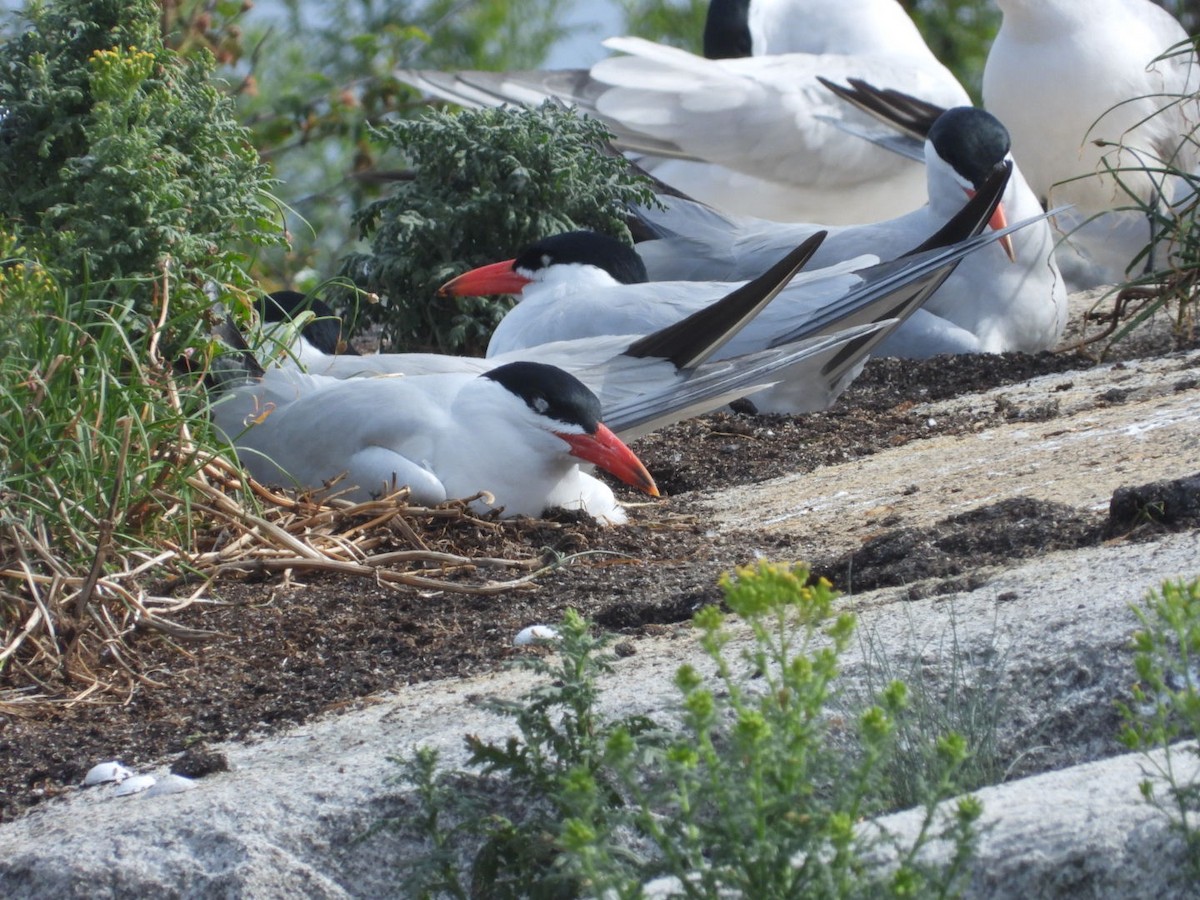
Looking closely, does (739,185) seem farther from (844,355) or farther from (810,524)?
(810,524)

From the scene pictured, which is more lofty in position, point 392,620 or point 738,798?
point 738,798

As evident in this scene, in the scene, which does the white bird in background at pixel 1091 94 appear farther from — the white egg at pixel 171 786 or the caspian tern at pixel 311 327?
the white egg at pixel 171 786

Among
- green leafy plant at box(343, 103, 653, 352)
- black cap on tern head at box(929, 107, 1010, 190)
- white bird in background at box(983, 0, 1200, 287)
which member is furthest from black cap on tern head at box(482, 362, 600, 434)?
white bird in background at box(983, 0, 1200, 287)

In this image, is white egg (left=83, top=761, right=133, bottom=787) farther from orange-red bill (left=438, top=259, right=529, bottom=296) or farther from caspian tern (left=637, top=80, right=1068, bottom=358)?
caspian tern (left=637, top=80, right=1068, bottom=358)

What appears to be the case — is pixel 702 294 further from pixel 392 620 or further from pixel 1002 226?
pixel 392 620

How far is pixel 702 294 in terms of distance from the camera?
16.0 ft

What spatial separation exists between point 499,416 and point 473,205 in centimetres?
206

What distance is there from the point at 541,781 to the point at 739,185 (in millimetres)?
6165

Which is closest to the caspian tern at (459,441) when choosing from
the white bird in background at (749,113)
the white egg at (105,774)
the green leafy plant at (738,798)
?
the white egg at (105,774)

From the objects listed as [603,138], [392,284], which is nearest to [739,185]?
[603,138]

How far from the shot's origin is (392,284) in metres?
5.71

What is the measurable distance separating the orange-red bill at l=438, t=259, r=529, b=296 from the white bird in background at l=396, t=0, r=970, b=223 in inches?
81.0

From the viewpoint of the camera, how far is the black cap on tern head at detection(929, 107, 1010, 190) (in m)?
5.82

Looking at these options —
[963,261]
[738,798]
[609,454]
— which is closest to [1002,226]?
[963,261]
